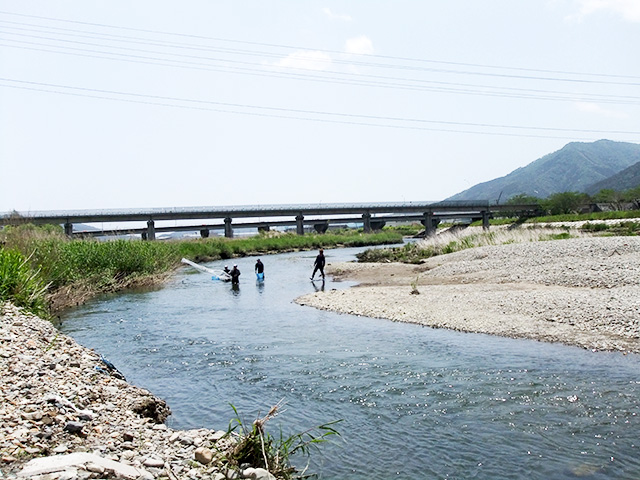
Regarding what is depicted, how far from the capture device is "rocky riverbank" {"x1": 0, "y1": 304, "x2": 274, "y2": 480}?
6211mm

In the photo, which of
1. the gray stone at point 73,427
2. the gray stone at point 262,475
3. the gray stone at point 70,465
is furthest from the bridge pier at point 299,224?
the gray stone at point 70,465

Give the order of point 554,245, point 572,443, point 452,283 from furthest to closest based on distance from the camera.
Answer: point 554,245
point 452,283
point 572,443

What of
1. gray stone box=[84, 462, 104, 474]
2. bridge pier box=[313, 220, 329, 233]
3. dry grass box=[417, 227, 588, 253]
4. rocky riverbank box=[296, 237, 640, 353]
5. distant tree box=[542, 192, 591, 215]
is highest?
distant tree box=[542, 192, 591, 215]

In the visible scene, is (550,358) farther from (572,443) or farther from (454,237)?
(454,237)

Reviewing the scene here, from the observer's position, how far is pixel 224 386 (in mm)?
12969

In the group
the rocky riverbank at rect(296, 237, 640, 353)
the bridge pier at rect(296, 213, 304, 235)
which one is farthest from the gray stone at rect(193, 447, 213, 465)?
the bridge pier at rect(296, 213, 304, 235)

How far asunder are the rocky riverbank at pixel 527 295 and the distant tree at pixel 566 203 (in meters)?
88.0

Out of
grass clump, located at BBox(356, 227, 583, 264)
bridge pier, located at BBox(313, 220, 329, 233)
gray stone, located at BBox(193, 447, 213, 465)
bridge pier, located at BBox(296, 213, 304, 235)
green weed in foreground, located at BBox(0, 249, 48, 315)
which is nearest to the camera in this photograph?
gray stone, located at BBox(193, 447, 213, 465)

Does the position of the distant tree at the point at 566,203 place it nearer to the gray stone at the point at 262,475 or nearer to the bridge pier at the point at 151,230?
the bridge pier at the point at 151,230

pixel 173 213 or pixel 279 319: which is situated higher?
pixel 173 213

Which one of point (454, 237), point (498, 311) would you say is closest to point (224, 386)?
point (498, 311)

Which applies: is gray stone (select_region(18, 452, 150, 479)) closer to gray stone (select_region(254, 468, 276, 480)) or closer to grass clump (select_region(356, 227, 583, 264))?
gray stone (select_region(254, 468, 276, 480))

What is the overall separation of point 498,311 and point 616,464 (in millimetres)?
12178

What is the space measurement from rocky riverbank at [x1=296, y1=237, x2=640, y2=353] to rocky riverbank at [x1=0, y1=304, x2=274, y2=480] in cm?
1185
